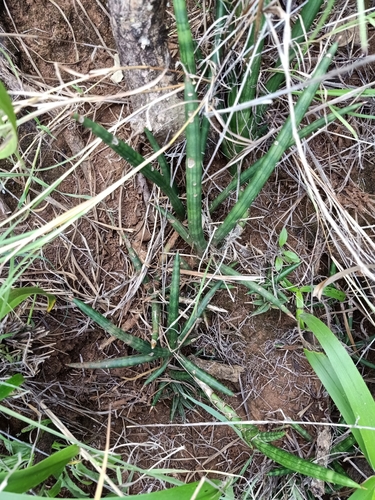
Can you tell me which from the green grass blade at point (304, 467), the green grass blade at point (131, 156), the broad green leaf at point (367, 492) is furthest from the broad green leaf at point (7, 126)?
the broad green leaf at point (367, 492)

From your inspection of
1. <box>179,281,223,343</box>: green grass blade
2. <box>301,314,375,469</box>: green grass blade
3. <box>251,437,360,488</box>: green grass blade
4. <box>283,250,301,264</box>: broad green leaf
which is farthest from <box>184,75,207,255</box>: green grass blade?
<box>251,437,360,488</box>: green grass blade

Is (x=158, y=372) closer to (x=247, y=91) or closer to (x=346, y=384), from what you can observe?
A: (x=346, y=384)

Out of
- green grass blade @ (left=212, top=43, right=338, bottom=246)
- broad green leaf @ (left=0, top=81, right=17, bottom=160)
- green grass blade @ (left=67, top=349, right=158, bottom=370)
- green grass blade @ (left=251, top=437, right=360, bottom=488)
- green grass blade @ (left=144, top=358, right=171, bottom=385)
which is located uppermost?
broad green leaf @ (left=0, top=81, right=17, bottom=160)

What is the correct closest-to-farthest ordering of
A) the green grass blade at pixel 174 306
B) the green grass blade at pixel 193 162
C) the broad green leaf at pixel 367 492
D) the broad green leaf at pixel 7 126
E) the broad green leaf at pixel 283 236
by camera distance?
1. the broad green leaf at pixel 7 126
2. the green grass blade at pixel 193 162
3. the broad green leaf at pixel 367 492
4. the green grass blade at pixel 174 306
5. the broad green leaf at pixel 283 236

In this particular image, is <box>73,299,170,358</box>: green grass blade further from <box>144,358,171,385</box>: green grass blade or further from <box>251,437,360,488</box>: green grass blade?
<box>251,437,360,488</box>: green grass blade

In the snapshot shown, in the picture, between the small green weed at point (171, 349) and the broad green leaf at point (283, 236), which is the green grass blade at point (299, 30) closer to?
the broad green leaf at point (283, 236)

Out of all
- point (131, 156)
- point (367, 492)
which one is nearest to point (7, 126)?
point (131, 156)

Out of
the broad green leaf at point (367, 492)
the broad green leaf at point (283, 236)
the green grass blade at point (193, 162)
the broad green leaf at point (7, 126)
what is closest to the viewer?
the broad green leaf at point (7, 126)
